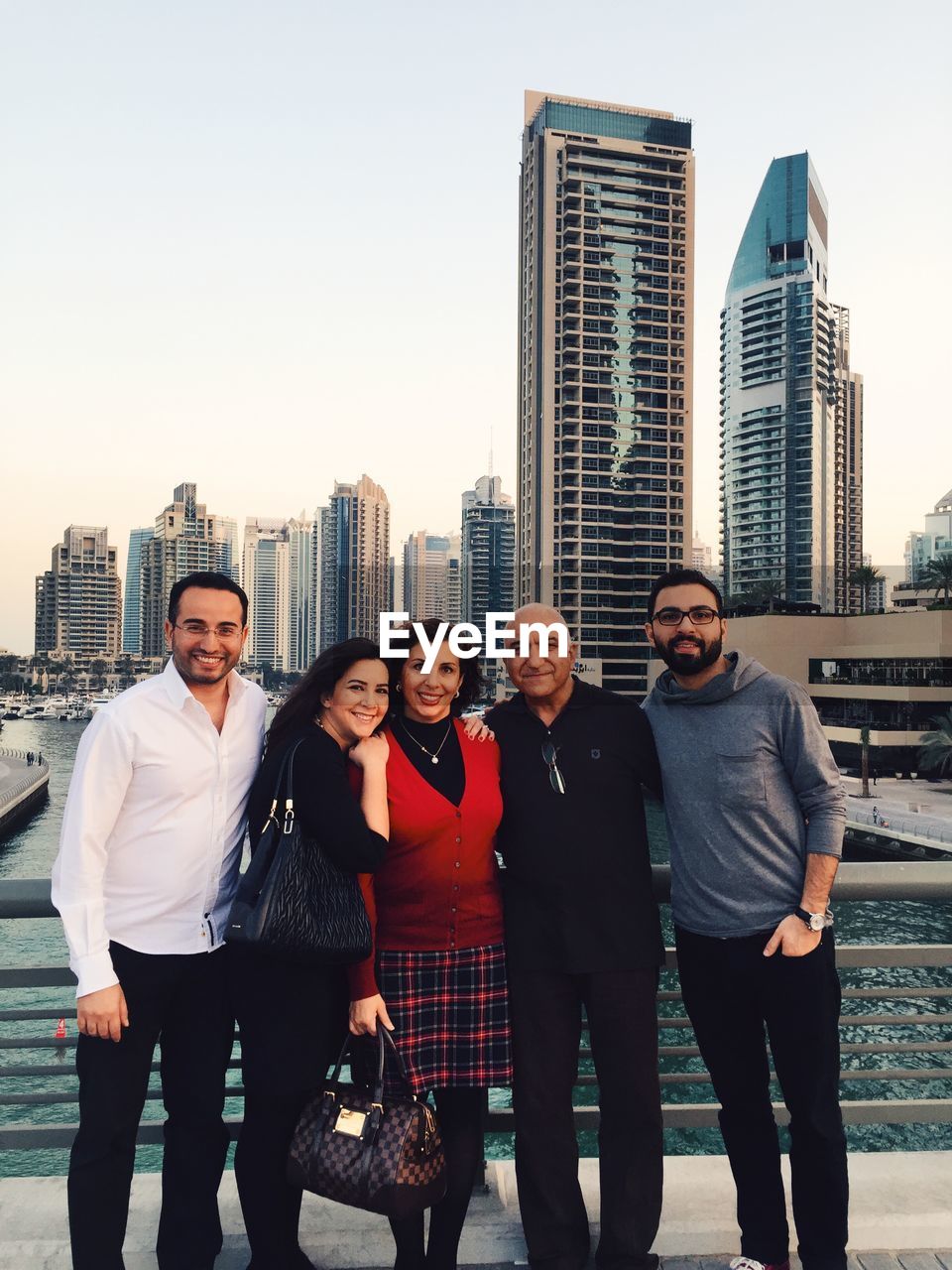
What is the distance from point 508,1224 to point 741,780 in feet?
4.29

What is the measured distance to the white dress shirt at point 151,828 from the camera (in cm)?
188

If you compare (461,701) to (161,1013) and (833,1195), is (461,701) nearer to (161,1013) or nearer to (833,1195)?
(161,1013)

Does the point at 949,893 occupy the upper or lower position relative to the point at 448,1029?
upper

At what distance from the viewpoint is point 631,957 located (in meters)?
2.14

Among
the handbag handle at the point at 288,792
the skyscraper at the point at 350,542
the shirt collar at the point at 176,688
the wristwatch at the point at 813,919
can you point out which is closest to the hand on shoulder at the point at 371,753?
the handbag handle at the point at 288,792

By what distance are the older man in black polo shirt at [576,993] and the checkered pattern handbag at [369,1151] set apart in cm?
32

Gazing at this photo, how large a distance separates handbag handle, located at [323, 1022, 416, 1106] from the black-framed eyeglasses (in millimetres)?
678

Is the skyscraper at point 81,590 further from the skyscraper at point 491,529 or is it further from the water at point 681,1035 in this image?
the water at point 681,1035

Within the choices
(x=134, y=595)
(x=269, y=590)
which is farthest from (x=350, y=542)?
(x=134, y=595)

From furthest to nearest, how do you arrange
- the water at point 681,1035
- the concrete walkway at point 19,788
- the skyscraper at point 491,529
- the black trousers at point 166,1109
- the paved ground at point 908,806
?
the skyscraper at point 491,529 → the concrete walkway at point 19,788 → the paved ground at point 908,806 → the water at point 681,1035 → the black trousers at point 166,1109

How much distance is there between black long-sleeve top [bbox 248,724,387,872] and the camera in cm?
187

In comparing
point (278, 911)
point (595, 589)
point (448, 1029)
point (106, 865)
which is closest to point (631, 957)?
point (448, 1029)

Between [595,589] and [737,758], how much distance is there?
59.7 m

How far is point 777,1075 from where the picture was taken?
2.13m
